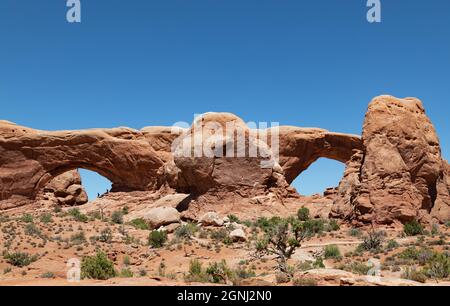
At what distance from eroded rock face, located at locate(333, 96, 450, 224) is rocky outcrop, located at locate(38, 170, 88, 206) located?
72.8 ft

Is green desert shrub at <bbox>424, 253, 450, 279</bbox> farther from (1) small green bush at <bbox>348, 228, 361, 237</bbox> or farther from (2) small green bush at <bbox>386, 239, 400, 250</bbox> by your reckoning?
(1) small green bush at <bbox>348, 228, 361, 237</bbox>

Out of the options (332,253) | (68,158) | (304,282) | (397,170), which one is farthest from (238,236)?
(68,158)

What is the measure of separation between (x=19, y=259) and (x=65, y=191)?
20.8 m

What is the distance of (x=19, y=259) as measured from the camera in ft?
49.3

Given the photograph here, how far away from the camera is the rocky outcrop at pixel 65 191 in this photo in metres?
33.7

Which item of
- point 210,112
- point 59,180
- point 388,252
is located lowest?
point 388,252

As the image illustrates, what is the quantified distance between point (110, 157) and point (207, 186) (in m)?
12.4

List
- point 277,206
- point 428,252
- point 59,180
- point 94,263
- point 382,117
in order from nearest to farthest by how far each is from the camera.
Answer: point 94,263 → point 428,252 → point 382,117 → point 277,206 → point 59,180

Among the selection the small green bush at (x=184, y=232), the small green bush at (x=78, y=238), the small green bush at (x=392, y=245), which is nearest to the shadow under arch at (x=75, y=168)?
the small green bush at (x=78, y=238)
